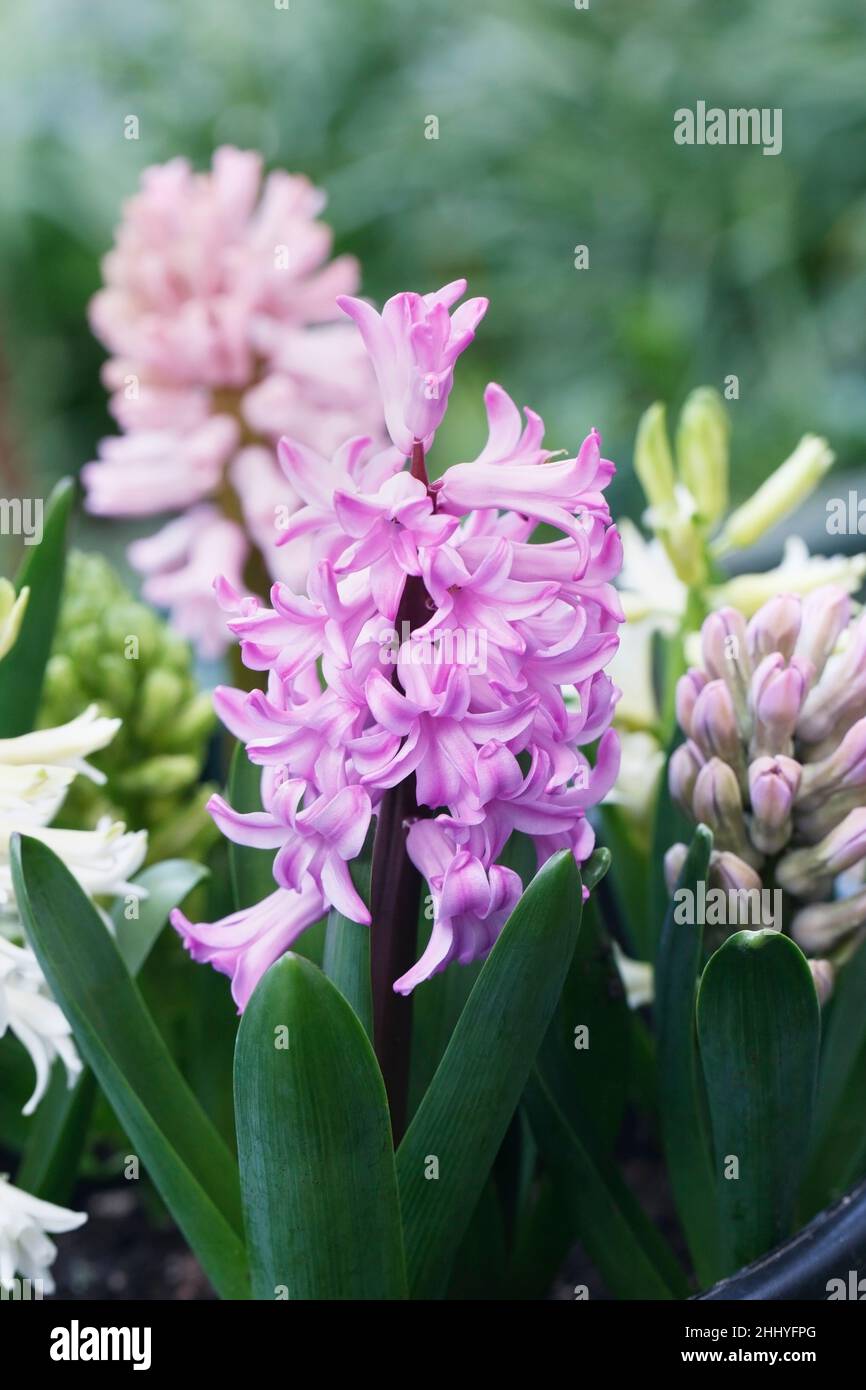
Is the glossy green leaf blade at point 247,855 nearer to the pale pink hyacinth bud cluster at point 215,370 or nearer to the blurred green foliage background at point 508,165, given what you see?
the pale pink hyacinth bud cluster at point 215,370

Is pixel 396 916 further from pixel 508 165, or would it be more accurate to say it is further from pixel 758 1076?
pixel 508 165

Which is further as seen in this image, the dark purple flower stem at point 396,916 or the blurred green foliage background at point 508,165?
the blurred green foliage background at point 508,165

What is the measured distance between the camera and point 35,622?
2.17 feet

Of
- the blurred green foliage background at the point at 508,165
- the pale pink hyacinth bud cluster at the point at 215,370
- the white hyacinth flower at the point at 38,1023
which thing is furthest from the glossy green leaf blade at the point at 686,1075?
the blurred green foliage background at the point at 508,165

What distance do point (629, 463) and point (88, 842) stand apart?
0.76 meters

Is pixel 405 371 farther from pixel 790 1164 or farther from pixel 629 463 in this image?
pixel 629 463

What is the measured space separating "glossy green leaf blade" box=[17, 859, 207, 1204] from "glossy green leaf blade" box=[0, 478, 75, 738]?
0.10m

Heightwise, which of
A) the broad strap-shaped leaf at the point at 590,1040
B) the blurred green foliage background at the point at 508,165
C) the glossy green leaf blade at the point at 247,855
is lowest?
the broad strap-shaped leaf at the point at 590,1040

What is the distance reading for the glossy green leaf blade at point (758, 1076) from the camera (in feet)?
1.64

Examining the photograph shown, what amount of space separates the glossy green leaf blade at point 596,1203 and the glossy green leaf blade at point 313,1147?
80 millimetres

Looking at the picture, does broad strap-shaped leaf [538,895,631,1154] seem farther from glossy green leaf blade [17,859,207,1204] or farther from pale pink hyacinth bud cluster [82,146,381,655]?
pale pink hyacinth bud cluster [82,146,381,655]

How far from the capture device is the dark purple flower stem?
19.2 inches

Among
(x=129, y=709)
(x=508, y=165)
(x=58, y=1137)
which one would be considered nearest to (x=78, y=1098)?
(x=58, y=1137)

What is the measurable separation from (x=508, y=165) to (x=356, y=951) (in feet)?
5.99
